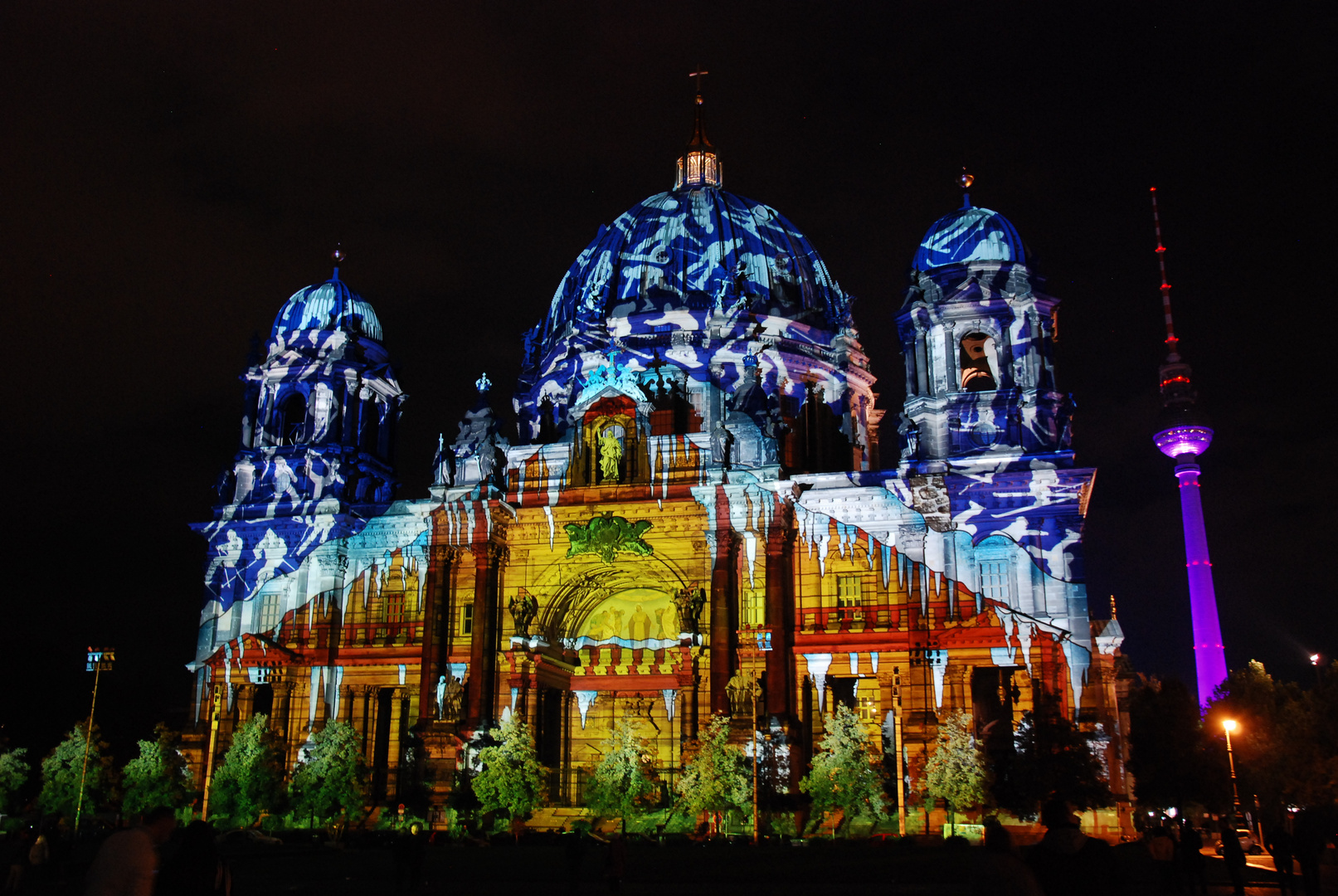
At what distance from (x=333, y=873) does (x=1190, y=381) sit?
101 m

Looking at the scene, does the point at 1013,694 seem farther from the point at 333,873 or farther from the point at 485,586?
the point at 333,873

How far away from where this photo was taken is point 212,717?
5272cm

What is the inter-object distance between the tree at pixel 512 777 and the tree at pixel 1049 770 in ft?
53.7

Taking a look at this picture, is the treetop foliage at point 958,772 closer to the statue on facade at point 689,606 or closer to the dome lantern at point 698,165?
the statue on facade at point 689,606

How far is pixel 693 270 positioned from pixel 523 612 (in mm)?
22794

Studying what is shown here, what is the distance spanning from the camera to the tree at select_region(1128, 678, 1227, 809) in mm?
66500

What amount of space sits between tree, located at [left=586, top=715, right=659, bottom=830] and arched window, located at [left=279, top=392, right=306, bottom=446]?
2138cm

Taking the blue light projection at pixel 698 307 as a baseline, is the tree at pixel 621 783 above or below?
below

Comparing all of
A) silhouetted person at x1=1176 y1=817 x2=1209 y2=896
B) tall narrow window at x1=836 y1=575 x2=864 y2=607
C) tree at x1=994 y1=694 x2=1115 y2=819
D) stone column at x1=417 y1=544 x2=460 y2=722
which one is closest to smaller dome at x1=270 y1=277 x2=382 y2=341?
stone column at x1=417 y1=544 x2=460 y2=722

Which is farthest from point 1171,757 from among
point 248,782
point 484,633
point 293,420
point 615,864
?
point 615,864

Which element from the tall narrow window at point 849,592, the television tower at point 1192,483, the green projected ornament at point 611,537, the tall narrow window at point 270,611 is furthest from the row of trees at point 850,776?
the television tower at point 1192,483

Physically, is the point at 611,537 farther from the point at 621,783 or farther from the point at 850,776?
the point at 850,776

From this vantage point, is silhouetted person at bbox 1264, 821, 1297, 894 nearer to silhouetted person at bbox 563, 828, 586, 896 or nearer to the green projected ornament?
silhouetted person at bbox 563, 828, 586, 896

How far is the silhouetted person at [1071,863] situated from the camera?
932cm
